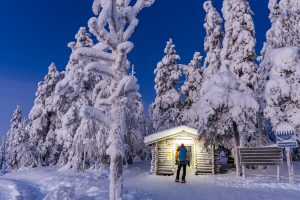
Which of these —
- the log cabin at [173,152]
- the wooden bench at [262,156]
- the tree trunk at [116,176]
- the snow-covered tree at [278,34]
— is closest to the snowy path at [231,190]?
the wooden bench at [262,156]

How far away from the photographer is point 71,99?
2970 cm

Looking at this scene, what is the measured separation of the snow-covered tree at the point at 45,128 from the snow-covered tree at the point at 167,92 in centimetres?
1154

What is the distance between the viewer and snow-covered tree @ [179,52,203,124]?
105ft

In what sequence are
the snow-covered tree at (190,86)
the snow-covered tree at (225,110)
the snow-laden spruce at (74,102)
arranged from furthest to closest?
the snow-covered tree at (190,86) < the snow-laden spruce at (74,102) < the snow-covered tree at (225,110)

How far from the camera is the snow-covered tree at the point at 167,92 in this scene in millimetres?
32469

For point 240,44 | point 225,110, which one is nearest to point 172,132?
point 225,110

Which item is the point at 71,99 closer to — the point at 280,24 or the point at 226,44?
the point at 226,44

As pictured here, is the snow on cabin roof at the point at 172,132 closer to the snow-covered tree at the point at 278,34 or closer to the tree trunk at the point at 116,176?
the snow-covered tree at the point at 278,34

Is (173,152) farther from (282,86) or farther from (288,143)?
(282,86)

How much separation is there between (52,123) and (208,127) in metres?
21.4

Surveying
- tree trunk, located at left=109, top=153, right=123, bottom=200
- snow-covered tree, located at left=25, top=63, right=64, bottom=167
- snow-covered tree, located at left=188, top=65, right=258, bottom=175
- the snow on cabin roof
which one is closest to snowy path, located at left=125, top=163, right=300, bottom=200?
tree trunk, located at left=109, top=153, right=123, bottom=200

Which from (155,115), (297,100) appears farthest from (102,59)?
(155,115)

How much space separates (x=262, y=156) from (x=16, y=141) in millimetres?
40070

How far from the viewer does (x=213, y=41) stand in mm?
28828
